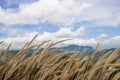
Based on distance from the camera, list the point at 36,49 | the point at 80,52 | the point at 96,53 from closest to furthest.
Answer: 1. the point at 36,49
2. the point at 96,53
3. the point at 80,52

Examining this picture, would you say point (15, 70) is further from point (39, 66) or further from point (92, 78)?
point (92, 78)

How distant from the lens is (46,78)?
4492 mm

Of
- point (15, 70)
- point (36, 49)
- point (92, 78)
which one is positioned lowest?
point (92, 78)

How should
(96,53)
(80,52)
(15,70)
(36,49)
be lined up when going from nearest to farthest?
(15,70) < (36,49) < (96,53) < (80,52)

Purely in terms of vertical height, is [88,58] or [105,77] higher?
[88,58]

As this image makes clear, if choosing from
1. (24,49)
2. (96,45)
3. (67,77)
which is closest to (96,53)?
(96,45)

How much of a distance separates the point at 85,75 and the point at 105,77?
461 millimetres

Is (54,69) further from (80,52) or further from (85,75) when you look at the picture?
(80,52)

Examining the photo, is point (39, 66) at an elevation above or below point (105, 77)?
above

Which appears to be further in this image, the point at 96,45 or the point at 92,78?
the point at 96,45

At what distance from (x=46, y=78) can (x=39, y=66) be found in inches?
14.5

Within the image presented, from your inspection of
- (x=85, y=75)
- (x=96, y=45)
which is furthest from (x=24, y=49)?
(x=96, y=45)

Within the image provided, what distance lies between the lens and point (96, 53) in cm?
520

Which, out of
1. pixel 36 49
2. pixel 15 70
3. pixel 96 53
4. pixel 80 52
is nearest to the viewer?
pixel 15 70
